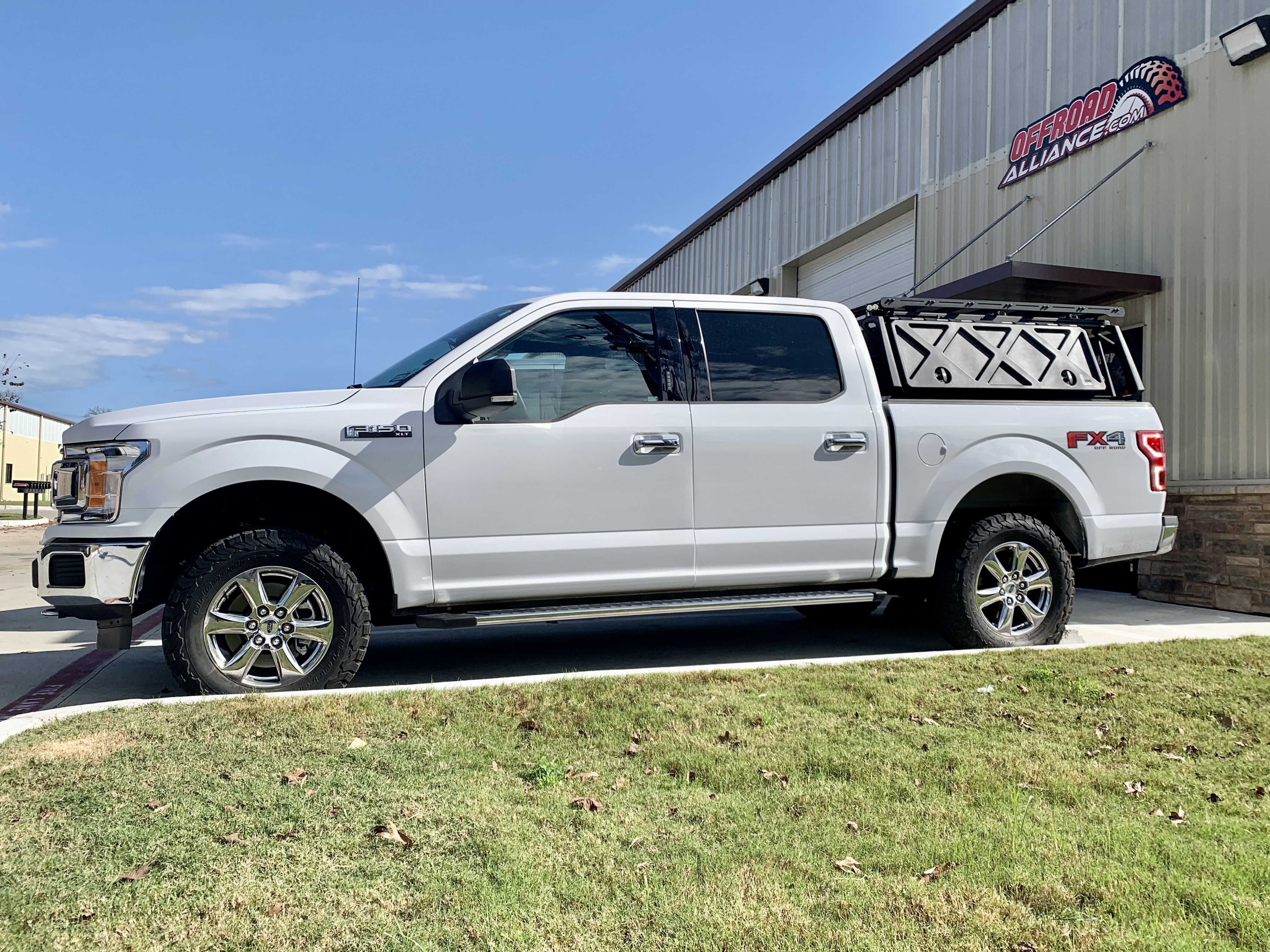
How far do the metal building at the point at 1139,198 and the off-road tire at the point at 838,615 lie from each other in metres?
3.43

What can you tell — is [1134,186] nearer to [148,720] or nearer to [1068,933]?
[1068,933]

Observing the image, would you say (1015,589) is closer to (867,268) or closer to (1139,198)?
(1139,198)

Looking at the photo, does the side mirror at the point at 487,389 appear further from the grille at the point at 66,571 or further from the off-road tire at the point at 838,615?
the off-road tire at the point at 838,615

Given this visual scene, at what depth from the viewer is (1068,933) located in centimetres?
237

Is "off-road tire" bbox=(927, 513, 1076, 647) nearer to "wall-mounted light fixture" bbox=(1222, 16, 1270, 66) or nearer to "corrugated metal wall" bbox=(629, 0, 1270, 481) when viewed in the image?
"corrugated metal wall" bbox=(629, 0, 1270, 481)

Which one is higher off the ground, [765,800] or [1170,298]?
[1170,298]

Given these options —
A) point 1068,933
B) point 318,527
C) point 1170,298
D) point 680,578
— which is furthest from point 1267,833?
point 1170,298

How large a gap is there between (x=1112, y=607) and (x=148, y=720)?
7.72 metres

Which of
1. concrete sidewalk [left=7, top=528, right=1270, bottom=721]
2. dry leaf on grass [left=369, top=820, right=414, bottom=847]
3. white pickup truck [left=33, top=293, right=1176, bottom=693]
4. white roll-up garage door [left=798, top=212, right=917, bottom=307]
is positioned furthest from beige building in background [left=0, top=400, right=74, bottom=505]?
dry leaf on grass [left=369, top=820, right=414, bottom=847]

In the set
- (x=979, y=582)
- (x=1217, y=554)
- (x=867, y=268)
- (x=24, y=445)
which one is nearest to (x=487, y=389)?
(x=979, y=582)

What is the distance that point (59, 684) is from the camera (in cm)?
551

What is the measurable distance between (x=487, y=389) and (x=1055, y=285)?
6.76 meters

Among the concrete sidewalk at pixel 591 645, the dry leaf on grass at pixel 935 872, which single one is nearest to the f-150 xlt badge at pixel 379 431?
the concrete sidewalk at pixel 591 645

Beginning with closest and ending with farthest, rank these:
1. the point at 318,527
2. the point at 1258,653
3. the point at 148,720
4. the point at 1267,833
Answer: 1. the point at 1267,833
2. the point at 148,720
3. the point at 318,527
4. the point at 1258,653
